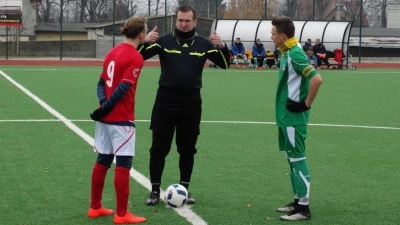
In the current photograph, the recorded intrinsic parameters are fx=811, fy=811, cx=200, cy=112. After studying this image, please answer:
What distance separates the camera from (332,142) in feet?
42.4

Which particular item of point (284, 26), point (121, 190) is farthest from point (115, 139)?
point (284, 26)

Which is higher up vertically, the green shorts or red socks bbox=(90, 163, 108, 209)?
the green shorts

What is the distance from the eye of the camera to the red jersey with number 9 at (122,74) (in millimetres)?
7113

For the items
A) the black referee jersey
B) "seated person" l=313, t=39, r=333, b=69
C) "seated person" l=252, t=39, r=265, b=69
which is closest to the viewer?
the black referee jersey

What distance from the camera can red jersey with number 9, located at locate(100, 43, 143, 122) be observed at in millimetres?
7113

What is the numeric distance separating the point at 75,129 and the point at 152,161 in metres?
6.03

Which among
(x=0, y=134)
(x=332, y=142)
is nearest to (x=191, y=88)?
(x=332, y=142)

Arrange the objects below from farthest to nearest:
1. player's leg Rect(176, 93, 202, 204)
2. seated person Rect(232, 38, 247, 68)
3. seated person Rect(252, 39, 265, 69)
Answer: seated person Rect(232, 38, 247, 68) → seated person Rect(252, 39, 265, 69) → player's leg Rect(176, 93, 202, 204)

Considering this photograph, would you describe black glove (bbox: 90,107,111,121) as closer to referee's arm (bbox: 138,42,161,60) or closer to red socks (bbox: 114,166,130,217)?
red socks (bbox: 114,166,130,217)

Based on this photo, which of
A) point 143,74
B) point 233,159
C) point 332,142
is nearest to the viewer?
point 233,159

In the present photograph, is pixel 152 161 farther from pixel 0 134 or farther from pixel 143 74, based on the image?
pixel 143 74

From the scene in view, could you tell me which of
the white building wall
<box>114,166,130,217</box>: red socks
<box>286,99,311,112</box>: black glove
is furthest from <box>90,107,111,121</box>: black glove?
the white building wall

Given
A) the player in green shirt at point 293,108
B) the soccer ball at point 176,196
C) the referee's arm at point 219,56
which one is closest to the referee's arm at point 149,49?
the referee's arm at point 219,56

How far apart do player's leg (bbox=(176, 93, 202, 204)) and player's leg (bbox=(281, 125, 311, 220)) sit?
111cm
